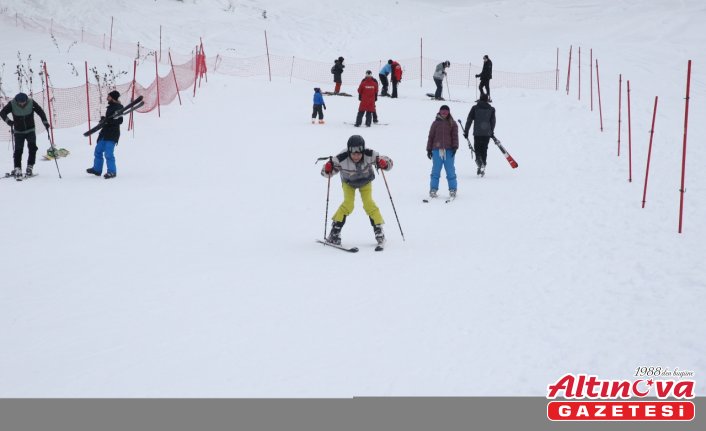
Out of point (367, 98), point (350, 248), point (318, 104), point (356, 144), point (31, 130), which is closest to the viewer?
point (356, 144)

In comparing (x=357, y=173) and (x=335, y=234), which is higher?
(x=357, y=173)

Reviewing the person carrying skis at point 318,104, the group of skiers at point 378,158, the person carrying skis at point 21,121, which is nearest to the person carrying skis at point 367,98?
the group of skiers at point 378,158

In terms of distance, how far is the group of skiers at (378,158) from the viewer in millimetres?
8859

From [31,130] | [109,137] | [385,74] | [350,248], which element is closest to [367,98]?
[385,74]

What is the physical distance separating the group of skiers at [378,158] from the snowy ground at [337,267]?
0.43 metres

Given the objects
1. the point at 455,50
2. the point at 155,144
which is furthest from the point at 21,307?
the point at 455,50

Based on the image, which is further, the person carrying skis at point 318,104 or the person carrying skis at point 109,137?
the person carrying skis at point 318,104

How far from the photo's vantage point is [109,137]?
43.1 ft

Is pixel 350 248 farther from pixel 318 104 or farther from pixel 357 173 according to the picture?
pixel 318 104

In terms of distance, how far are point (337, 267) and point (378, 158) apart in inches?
62.0

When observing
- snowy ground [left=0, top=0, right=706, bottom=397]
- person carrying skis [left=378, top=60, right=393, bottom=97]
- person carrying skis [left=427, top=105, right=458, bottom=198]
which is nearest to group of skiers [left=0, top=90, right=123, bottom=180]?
snowy ground [left=0, top=0, right=706, bottom=397]

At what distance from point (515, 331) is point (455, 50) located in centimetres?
2842

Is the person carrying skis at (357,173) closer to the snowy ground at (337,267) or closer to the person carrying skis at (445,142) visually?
the snowy ground at (337,267)

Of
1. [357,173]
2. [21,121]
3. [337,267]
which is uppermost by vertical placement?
[21,121]
